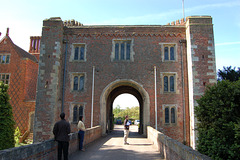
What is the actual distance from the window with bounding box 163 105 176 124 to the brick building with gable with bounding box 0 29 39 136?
14658mm

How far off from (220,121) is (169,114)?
924 cm

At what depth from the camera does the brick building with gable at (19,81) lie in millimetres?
23519

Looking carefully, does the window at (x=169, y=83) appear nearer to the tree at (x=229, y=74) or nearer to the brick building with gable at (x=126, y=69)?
the brick building with gable at (x=126, y=69)

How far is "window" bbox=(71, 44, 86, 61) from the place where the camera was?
687 inches

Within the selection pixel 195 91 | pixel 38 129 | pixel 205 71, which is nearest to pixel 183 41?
pixel 205 71

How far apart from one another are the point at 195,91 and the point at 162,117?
3075mm

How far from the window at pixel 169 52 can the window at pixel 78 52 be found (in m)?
6.44

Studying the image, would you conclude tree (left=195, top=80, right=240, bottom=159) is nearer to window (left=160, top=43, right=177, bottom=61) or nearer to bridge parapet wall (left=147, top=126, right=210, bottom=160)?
bridge parapet wall (left=147, top=126, right=210, bottom=160)

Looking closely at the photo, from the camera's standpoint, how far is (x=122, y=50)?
1744 cm

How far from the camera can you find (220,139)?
21.4 feet

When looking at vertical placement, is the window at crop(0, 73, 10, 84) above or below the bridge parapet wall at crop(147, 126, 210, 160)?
above

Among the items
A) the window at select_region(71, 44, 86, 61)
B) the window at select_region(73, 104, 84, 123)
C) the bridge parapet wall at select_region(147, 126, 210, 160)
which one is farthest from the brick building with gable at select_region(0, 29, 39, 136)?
the bridge parapet wall at select_region(147, 126, 210, 160)

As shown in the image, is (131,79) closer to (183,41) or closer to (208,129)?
(183,41)

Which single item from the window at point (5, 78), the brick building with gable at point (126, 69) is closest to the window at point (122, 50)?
the brick building with gable at point (126, 69)
